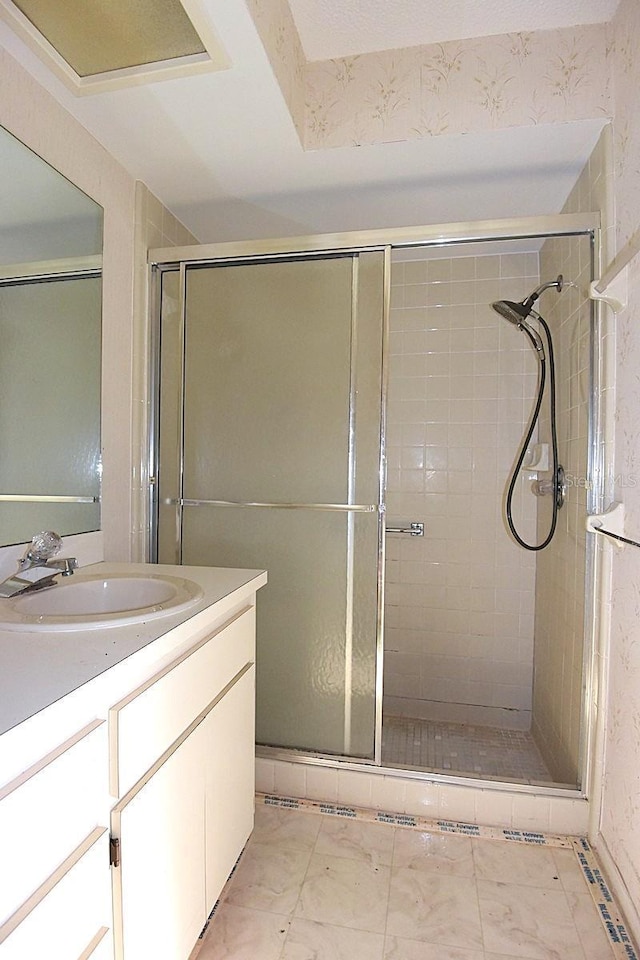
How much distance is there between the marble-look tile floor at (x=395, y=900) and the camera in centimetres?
127

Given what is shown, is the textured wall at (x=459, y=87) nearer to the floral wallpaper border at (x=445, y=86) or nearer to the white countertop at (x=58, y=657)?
the floral wallpaper border at (x=445, y=86)

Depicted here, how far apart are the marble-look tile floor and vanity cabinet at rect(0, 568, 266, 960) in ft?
0.60

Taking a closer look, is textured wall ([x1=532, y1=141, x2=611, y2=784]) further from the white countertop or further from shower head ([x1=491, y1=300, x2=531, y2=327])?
the white countertop

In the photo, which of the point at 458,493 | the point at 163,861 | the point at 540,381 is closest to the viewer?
the point at 163,861

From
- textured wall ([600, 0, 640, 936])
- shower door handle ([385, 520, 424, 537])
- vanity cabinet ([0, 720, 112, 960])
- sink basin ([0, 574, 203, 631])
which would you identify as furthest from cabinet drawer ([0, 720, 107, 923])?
shower door handle ([385, 520, 424, 537])

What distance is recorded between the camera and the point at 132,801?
0.88 metres

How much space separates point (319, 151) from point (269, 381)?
0.76 metres

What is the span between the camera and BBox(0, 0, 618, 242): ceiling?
57.3 inches

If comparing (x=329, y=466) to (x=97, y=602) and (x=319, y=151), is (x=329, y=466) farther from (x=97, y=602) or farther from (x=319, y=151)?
(x=319, y=151)

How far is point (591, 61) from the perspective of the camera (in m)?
1.54

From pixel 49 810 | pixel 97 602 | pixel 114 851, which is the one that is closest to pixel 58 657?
pixel 49 810

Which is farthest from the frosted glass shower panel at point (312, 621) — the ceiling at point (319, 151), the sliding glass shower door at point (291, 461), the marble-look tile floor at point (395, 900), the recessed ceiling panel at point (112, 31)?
the recessed ceiling panel at point (112, 31)

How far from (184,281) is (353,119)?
0.79 metres

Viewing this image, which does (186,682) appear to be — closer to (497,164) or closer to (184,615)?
(184,615)
